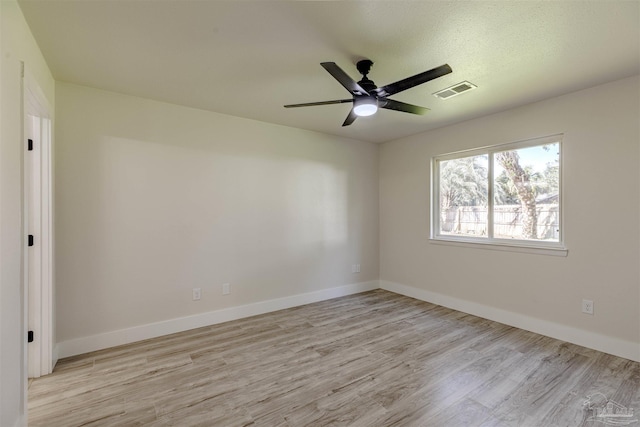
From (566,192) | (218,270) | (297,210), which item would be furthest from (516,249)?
(218,270)

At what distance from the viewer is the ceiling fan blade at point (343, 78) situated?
176 centimetres

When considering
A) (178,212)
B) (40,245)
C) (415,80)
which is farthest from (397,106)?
A: (40,245)

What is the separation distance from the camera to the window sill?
9.65ft

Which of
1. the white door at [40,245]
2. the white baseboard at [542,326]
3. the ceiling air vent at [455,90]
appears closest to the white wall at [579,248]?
the white baseboard at [542,326]

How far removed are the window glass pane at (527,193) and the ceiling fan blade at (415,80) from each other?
213cm

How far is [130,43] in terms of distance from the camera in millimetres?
2014

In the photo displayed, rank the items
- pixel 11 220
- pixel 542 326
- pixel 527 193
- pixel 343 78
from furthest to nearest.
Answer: pixel 527 193 → pixel 542 326 → pixel 343 78 → pixel 11 220

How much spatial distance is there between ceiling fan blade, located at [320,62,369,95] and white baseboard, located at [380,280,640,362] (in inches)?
117

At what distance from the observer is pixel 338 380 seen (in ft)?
7.24

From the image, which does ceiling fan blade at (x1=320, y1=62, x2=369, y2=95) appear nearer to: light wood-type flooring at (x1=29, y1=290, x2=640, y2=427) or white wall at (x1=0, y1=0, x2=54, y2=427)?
white wall at (x1=0, y1=0, x2=54, y2=427)

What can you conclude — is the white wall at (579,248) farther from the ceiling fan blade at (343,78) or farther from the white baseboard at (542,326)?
the ceiling fan blade at (343,78)


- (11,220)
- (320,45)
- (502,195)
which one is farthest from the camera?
(502,195)

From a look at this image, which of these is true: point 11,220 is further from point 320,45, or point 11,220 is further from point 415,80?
point 415,80

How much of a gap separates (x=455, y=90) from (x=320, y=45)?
1467 mm
